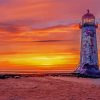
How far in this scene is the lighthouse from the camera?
49.7 metres

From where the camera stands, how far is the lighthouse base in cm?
4933

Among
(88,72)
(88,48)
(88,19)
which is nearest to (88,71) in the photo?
(88,72)

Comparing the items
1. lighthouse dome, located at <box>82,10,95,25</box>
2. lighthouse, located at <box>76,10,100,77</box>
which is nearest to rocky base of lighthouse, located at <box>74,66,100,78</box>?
lighthouse, located at <box>76,10,100,77</box>

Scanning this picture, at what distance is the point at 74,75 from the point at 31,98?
32229 millimetres

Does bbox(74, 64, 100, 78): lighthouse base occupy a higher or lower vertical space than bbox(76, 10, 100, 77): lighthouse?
lower

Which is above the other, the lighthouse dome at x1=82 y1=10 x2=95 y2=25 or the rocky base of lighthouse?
the lighthouse dome at x1=82 y1=10 x2=95 y2=25

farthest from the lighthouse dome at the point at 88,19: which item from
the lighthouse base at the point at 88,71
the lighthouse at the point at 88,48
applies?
the lighthouse base at the point at 88,71

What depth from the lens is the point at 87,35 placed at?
5028 centimetres

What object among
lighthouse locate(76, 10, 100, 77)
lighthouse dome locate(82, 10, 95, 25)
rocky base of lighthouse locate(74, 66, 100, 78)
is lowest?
rocky base of lighthouse locate(74, 66, 100, 78)

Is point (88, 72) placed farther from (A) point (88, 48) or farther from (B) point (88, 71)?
(A) point (88, 48)

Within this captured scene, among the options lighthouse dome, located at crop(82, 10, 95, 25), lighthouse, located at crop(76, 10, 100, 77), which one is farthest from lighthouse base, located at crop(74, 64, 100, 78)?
lighthouse dome, located at crop(82, 10, 95, 25)

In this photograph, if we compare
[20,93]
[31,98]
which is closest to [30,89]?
[20,93]

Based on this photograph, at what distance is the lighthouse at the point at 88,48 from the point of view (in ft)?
163

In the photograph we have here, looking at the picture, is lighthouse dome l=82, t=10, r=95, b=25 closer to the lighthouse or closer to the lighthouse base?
the lighthouse
